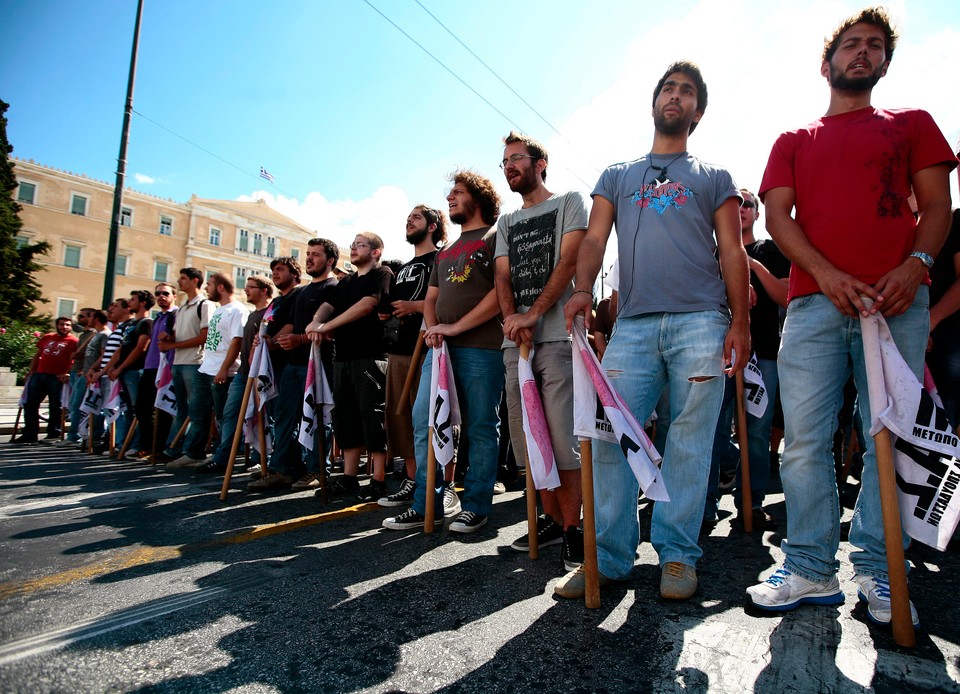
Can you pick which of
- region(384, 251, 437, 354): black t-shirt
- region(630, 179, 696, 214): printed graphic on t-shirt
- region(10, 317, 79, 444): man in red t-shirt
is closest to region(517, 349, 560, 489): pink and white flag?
region(630, 179, 696, 214): printed graphic on t-shirt

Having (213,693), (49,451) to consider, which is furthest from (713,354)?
(49,451)

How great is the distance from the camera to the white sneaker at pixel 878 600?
1.98 metres

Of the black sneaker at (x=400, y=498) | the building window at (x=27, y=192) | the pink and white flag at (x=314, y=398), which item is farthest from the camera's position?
the building window at (x=27, y=192)

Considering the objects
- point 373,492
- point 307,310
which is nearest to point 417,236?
point 307,310

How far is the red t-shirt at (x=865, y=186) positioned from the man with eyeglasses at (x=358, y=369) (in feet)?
11.0

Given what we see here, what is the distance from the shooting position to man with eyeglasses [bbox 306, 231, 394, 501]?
4.78m

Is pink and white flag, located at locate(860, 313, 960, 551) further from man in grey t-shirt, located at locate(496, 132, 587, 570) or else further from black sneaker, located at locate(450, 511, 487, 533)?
black sneaker, located at locate(450, 511, 487, 533)

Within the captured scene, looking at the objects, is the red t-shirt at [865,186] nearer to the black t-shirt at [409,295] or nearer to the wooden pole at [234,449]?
the black t-shirt at [409,295]

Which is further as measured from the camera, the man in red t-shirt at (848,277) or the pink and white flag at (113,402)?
the pink and white flag at (113,402)

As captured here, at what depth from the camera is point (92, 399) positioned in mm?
8562

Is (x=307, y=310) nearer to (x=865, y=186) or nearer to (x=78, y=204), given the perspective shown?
(x=865, y=186)

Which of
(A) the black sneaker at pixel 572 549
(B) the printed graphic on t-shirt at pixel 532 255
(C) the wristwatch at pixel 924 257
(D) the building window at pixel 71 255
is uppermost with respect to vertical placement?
(D) the building window at pixel 71 255

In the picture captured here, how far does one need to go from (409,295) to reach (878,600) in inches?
149

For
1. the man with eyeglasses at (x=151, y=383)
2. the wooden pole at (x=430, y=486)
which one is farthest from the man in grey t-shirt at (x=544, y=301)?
the man with eyeglasses at (x=151, y=383)
